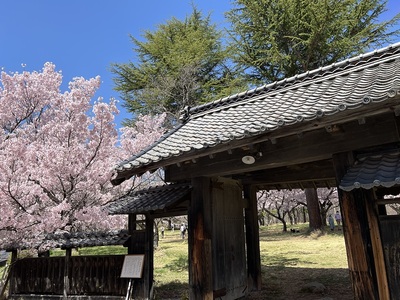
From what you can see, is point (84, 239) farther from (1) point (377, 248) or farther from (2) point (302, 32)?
(2) point (302, 32)

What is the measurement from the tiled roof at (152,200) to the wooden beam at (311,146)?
0.78 metres

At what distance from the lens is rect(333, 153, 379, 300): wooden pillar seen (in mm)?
4309

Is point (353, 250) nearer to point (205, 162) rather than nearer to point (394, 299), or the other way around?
point (394, 299)

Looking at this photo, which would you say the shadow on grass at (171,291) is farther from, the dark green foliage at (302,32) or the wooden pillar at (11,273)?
the dark green foliage at (302,32)

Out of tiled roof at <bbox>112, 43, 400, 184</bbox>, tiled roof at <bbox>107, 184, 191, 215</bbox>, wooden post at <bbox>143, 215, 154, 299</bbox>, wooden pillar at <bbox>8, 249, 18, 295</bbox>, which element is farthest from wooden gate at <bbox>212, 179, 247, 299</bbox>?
wooden pillar at <bbox>8, 249, 18, 295</bbox>

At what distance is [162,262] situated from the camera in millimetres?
14914

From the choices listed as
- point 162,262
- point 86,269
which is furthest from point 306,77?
point 162,262

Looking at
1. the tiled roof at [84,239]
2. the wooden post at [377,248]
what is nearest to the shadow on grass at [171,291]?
the tiled roof at [84,239]

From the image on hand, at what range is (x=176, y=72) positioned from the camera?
2192 centimetres

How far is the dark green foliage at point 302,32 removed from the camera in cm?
1702

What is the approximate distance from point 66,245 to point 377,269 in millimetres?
7335

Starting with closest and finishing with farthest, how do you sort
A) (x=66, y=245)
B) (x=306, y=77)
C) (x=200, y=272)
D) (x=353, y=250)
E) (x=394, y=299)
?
1. (x=394, y=299)
2. (x=353, y=250)
3. (x=200, y=272)
4. (x=306, y=77)
5. (x=66, y=245)

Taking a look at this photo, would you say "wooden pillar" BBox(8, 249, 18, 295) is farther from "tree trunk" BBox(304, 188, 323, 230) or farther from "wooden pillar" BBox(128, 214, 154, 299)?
"tree trunk" BBox(304, 188, 323, 230)

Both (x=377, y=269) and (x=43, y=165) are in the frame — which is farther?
(x=43, y=165)
